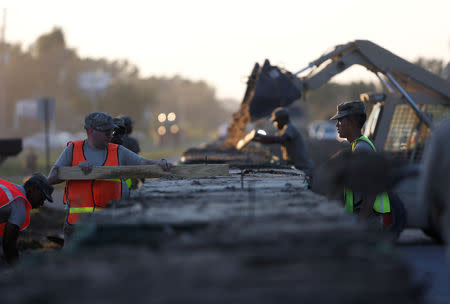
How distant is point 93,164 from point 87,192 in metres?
0.30

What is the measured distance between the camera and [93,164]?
21.6ft

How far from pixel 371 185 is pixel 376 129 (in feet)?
25.4

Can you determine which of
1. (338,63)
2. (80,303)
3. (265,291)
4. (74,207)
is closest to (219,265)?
(265,291)

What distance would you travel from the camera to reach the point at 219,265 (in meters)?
2.71

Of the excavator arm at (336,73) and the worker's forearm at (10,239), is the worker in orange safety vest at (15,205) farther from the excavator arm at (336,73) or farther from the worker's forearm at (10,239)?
the excavator arm at (336,73)

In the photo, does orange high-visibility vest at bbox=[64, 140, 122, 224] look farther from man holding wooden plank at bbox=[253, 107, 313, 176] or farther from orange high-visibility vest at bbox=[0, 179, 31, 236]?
man holding wooden plank at bbox=[253, 107, 313, 176]

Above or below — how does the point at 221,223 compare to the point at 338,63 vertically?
below

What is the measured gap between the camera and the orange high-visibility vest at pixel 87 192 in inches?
254

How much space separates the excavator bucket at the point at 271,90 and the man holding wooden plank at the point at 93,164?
228 inches

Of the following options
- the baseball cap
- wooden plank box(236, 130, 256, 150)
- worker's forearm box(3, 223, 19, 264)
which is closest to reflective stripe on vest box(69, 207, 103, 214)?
worker's forearm box(3, 223, 19, 264)

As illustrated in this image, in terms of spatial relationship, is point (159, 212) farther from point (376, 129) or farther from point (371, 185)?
point (376, 129)

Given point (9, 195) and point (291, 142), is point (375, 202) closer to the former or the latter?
point (9, 195)

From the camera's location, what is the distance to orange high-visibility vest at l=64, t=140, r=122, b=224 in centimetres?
645

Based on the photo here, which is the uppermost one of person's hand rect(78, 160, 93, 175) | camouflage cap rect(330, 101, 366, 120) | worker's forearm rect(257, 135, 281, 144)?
camouflage cap rect(330, 101, 366, 120)
